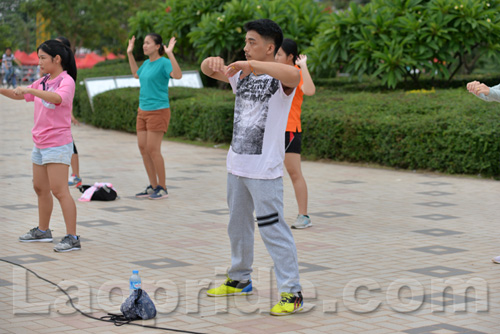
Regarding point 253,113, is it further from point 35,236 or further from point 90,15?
point 90,15

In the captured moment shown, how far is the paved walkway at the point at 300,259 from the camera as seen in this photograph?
15.0ft

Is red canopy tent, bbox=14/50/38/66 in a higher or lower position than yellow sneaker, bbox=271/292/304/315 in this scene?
higher

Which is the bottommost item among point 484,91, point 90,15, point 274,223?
point 274,223

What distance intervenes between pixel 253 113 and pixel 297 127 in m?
2.55

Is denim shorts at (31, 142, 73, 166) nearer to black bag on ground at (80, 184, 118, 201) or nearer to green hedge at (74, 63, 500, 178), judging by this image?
black bag on ground at (80, 184, 118, 201)

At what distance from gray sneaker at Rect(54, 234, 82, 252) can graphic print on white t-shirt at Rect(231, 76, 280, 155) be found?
2.21 m

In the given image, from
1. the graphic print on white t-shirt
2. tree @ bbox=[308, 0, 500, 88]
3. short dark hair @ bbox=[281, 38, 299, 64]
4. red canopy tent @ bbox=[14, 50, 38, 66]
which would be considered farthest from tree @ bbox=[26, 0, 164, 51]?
the graphic print on white t-shirt

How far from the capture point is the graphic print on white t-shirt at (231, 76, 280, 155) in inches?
183

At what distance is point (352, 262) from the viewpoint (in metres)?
6.05

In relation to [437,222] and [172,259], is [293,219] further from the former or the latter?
[172,259]

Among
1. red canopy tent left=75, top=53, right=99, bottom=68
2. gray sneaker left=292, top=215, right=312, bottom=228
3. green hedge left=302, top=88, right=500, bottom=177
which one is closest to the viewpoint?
gray sneaker left=292, top=215, right=312, bottom=228

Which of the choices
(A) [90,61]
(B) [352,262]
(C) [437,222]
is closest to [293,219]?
(C) [437,222]

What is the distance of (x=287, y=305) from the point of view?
15.2ft

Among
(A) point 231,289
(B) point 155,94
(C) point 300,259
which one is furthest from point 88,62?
(A) point 231,289
